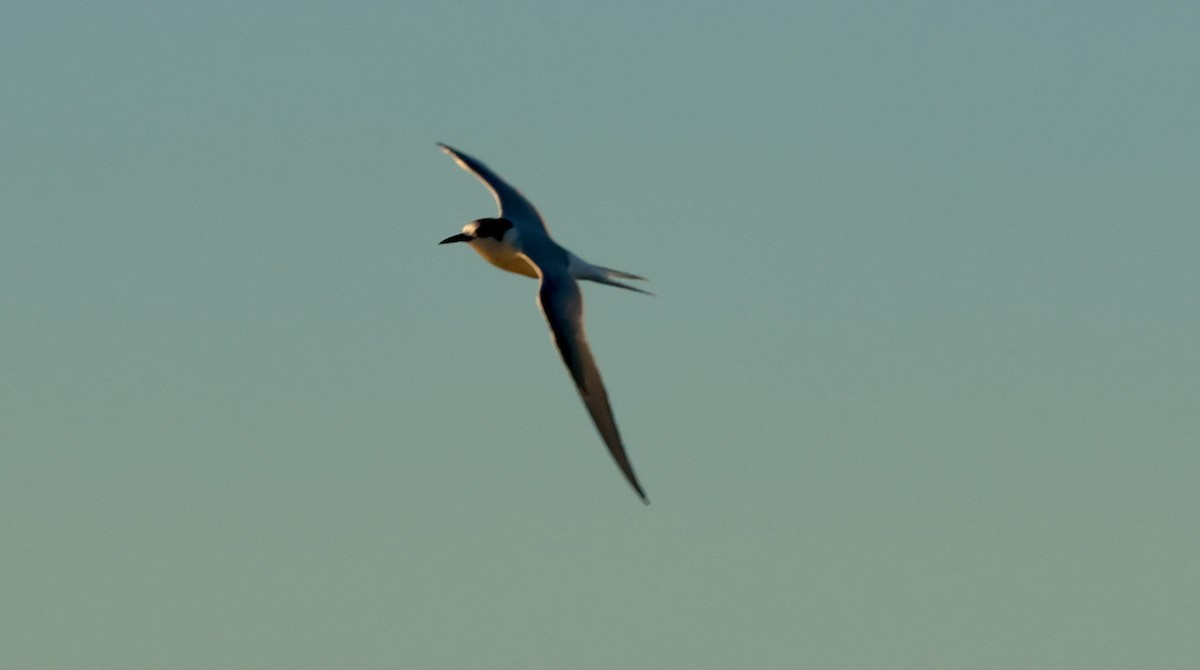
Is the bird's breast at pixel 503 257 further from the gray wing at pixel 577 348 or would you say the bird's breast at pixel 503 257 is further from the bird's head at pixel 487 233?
the gray wing at pixel 577 348

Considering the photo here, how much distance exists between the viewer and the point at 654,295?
43.6 m

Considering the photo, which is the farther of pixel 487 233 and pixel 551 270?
pixel 487 233

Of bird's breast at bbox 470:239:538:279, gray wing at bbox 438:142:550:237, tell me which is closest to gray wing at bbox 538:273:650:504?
bird's breast at bbox 470:239:538:279

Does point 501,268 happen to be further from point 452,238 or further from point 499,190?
point 499,190

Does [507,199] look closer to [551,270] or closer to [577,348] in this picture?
[551,270]

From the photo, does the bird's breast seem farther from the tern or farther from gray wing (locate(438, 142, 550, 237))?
gray wing (locate(438, 142, 550, 237))

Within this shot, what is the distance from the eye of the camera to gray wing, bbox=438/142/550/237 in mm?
50688

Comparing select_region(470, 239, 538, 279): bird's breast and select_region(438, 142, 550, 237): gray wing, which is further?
select_region(438, 142, 550, 237): gray wing

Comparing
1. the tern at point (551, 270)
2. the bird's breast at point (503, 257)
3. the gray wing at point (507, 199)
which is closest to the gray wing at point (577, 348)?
the tern at point (551, 270)

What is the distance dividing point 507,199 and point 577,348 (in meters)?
11.0

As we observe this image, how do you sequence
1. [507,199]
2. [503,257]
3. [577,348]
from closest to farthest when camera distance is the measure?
1. [577,348]
2. [503,257]
3. [507,199]

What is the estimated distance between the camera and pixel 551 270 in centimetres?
4509

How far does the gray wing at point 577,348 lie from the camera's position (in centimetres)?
3997

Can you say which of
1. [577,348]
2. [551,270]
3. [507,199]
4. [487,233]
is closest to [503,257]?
[487,233]
